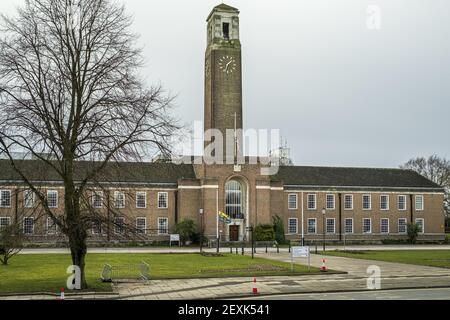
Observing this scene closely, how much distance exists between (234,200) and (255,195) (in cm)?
260

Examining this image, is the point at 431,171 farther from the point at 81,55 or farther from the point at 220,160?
the point at 81,55

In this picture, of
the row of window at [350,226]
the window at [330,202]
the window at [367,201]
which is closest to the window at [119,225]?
the row of window at [350,226]

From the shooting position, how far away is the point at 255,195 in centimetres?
6988

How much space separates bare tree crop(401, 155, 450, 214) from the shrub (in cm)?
4133

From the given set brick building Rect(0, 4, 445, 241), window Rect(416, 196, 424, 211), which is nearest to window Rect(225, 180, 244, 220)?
brick building Rect(0, 4, 445, 241)

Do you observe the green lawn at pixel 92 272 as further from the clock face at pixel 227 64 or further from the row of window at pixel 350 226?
the clock face at pixel 227 64

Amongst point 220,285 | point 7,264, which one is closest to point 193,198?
point 7,264

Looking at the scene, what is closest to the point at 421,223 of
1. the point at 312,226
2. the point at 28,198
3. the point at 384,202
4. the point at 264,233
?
the point at 384,202

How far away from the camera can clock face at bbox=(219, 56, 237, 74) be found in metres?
70.4

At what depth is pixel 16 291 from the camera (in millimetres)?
22438

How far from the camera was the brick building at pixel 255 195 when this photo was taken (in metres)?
68.9

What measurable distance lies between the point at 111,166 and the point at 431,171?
283 ft

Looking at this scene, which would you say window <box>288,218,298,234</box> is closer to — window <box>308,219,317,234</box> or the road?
window <box>308,219,317,234</box>

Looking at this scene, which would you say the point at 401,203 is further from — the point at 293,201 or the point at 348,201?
the point at 293,201
